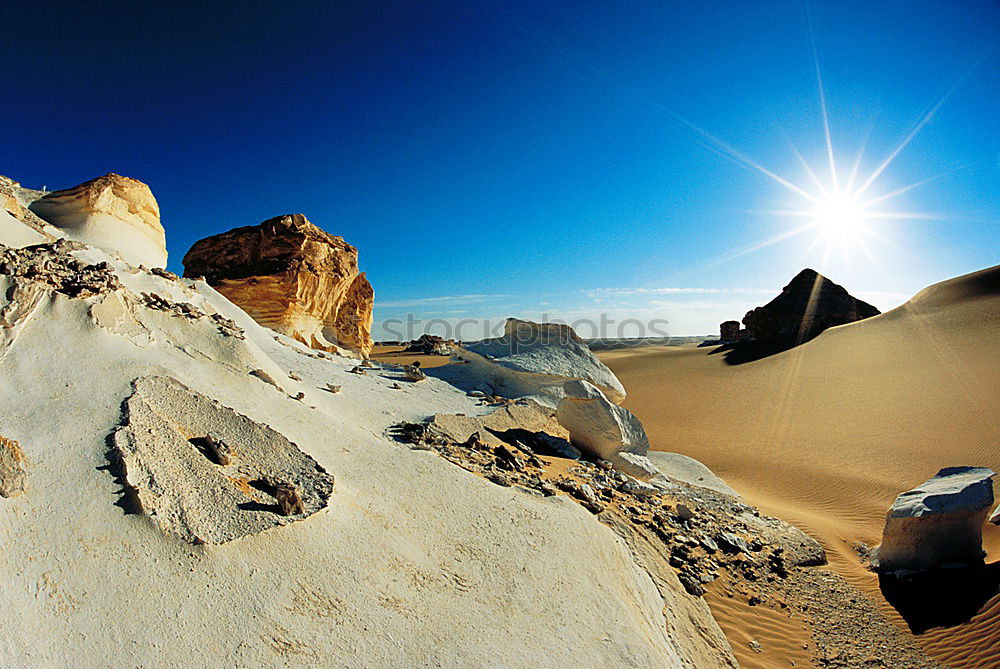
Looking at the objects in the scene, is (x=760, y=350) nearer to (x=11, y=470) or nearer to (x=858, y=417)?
(x=858, y=417)

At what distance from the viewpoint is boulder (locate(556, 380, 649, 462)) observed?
7332 millimetres

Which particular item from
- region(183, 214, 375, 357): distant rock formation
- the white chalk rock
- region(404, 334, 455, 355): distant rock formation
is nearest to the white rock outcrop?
the white chalk rock

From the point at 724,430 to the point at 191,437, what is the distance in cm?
1725

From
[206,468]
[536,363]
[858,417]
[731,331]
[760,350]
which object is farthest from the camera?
[731,331]

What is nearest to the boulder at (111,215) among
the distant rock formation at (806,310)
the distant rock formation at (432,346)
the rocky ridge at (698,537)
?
the rocky ridge at (698,537)

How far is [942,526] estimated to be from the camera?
17.2 ft

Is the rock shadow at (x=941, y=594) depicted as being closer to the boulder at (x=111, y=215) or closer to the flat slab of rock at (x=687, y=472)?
the flat slab of rock at (x=687, y=472)

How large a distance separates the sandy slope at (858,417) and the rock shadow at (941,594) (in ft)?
0.42

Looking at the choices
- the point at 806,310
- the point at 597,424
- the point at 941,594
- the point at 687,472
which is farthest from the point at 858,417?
the point at 806,310

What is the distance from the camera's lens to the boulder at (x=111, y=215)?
7.76m

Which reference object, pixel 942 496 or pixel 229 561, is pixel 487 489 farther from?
pixel 942 496

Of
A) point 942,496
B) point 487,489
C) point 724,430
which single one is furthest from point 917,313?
point 487,489

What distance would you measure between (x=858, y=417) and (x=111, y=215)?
22455mm

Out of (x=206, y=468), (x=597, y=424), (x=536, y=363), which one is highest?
(x=536, y=363)
